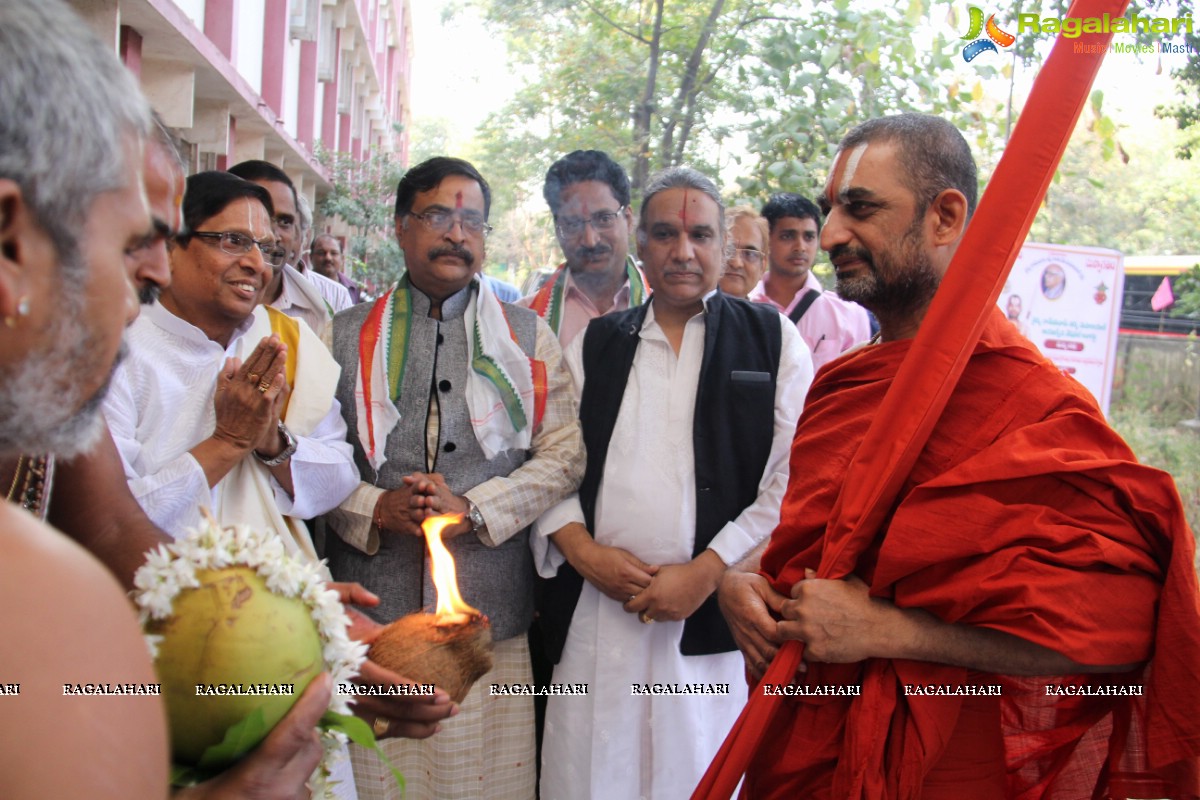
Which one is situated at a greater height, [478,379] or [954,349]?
[954,349]

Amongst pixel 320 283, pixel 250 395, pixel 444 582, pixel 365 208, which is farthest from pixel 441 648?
pixel 365 208

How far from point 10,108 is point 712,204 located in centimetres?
272

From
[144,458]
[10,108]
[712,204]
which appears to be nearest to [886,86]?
[712,204]

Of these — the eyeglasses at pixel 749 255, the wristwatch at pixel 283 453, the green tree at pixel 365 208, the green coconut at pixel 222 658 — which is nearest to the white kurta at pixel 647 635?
the wristwatch at pixel 283 453

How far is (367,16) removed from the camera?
57.1ft

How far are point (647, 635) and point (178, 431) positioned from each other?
5.30 ft

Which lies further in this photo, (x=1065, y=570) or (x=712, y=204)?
(x=712, y=204)

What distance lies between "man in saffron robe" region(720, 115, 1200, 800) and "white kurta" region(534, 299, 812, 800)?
864mm

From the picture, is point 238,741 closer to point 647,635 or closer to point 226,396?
point 226,396

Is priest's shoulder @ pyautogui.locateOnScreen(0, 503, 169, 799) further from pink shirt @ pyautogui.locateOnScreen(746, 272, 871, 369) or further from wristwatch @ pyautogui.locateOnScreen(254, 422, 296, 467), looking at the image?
pink shirt @ pyautogui.locateOnScreen(746, 272, 871, 369)

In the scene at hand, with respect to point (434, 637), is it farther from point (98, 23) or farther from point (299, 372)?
point (98, 23)

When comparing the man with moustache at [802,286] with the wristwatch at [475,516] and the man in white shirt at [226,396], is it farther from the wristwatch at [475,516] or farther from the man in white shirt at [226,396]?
the man in white shirt at [226,396]

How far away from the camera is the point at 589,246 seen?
4.07m

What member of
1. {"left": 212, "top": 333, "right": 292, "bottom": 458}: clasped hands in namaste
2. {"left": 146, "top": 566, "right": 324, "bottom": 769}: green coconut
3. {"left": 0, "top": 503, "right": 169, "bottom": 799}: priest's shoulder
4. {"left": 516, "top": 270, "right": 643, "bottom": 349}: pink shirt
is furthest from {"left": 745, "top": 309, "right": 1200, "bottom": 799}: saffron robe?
{"left": 516, "top": 270, "right": 643, "bottom": 349}: pink shirt
